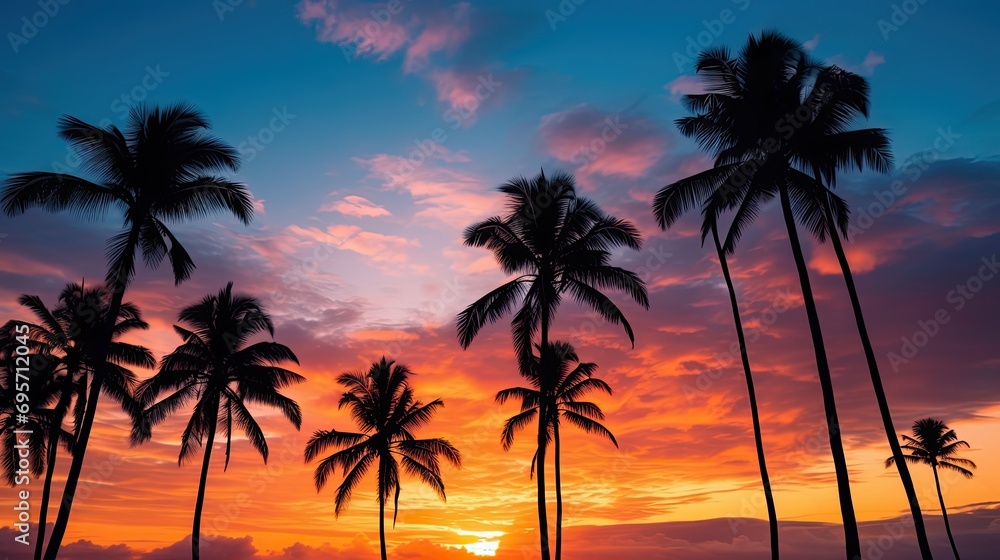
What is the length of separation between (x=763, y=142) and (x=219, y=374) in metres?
27.0

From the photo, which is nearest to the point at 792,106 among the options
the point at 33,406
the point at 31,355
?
the point at 31,355

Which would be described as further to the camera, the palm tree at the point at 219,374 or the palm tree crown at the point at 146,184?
the palm tree at the point at 219,374

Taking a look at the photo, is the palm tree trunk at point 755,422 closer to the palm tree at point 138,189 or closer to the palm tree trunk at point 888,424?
the palm tree trunk at point 888,424

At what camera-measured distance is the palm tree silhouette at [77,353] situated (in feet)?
106

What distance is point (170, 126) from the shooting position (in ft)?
66.7

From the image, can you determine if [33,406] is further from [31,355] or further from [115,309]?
[115,309]

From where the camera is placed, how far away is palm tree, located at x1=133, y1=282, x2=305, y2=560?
32.1 meters

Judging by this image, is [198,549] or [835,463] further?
[198,549]

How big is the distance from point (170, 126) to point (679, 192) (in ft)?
54.8

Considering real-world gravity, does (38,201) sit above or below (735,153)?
below

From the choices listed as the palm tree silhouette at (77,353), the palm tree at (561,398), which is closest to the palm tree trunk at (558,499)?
the palm tree at (561,398)

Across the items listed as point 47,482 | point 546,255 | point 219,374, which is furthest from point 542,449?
point 47,482

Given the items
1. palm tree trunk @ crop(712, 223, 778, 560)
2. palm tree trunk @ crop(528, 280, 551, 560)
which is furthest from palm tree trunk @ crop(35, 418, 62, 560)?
palm tree trunk @ crop(712, 223, 778, 560)

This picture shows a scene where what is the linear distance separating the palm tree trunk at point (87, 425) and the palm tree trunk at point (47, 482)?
16675 millimetres
